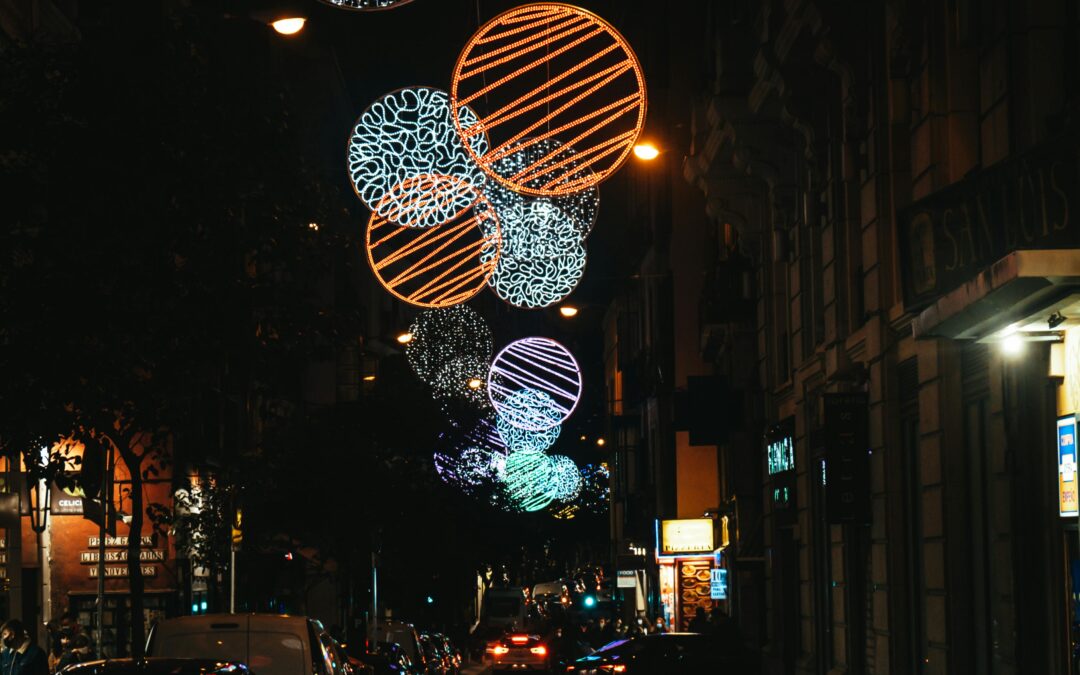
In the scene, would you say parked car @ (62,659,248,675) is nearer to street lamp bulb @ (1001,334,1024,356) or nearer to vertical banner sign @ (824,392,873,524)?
street lamp bulb @ (1001,334,1024,356)

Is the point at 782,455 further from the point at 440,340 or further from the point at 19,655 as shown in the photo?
the point at 440,340

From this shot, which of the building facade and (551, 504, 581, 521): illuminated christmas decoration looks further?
(551, 504, 581, 521): illuminated christmas decoration

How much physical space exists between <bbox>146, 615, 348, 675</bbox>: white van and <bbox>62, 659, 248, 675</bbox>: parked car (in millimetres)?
3499

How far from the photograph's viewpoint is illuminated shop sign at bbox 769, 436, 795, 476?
2773 cm

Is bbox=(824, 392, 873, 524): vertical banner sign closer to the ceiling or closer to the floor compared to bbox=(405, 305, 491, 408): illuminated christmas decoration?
closer to the floor

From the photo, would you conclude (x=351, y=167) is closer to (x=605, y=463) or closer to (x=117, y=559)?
(x=117, y=559)

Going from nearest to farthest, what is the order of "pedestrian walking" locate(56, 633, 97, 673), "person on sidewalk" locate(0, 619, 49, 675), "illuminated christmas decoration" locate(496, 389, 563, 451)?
"person on sidewalk" locate(0, 619, 49, 675), "pedestrian walking" locate(56, 633, 97, 673), "illuminated christmas decoration" locate(496, 389, 563, 451)

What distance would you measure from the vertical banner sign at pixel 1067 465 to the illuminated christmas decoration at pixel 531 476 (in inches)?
1618

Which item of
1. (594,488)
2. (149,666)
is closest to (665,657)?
(149,666)

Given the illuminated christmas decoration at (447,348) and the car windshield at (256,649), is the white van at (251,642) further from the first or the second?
the illuminated christmas decoration at (447,348)

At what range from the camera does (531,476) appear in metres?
63.4

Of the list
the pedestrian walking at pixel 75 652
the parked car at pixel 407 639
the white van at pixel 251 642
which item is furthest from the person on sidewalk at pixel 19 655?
the parked car at pixel 407 639

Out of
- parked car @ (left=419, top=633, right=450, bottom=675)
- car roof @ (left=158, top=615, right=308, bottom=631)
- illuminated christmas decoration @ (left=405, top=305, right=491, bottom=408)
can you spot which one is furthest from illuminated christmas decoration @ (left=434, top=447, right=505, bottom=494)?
car roof @ (left=158, top=615, right=308, bottom=631)

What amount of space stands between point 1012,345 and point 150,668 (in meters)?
7.35
